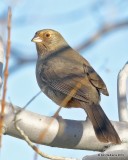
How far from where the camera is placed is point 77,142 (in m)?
2.88

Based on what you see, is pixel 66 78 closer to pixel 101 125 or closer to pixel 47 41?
pixel 47 41

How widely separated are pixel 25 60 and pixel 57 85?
328 cm

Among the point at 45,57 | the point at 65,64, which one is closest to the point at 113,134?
the point at 65,64

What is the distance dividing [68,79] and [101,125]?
1249 millimetres

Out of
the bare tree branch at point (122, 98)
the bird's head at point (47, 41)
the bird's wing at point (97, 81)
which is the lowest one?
the bird's wing at point (97, 81)

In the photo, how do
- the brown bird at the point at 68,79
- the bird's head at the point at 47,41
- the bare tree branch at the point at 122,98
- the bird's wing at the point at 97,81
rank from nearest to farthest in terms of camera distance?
1. the bare tree branch at the point at 122,98
2. the brown bird at the point at 68,79
3. the bird's wing at the point at 97,81
4. the bird's head at the point at 47,41

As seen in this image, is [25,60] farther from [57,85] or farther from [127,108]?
[57,85]

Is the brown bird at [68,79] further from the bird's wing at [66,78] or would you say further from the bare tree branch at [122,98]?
the bare tree branch at [122,98]

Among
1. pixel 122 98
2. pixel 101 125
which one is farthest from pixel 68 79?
pixel 122 98

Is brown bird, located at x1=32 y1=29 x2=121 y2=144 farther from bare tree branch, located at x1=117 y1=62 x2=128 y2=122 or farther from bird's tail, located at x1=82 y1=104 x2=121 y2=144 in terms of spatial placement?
bare tree branch, located at x1=117 y1=62 x2=128 y2=122

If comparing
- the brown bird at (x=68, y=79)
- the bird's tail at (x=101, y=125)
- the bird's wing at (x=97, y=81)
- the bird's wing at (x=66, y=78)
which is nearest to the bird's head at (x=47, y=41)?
the brown bird at (x=68, y=79)

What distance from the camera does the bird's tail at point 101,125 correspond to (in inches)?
123

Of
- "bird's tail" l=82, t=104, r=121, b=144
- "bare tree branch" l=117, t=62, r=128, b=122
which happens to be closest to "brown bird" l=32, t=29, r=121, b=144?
"bird's tail" l=82, t=104, r=121, b=144

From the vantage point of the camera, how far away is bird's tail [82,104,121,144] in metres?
3.12
